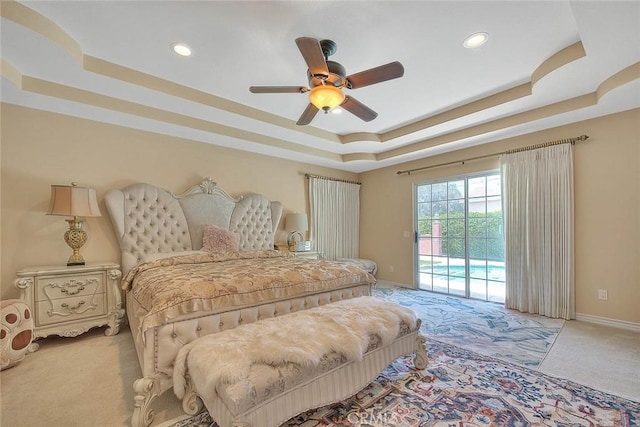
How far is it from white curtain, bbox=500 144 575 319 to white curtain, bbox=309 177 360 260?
3008mm

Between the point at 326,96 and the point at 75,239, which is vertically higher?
the point at 326,96

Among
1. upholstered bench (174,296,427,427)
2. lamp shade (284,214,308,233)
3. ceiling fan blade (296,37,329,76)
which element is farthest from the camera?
lamp shade (284,214,308,233)

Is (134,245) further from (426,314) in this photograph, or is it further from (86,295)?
(426,314)

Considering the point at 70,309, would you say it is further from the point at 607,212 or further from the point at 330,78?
the point at 607,212

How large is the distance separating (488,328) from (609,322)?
1.50 meters

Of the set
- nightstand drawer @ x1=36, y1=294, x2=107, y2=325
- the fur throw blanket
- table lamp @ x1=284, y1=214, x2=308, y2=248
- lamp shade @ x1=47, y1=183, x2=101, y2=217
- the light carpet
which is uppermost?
lamp shade @ x1=47, y1=183, x2=101, y2=217

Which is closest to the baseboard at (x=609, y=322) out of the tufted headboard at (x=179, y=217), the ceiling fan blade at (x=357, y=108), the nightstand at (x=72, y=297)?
the ceiling fan blade at (x=357, y=108)

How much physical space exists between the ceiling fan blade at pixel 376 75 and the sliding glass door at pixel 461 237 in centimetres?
335

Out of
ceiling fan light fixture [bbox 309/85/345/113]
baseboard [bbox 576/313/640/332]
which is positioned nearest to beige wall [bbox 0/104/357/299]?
ceiling fan light fixture [bbox 309/85/345/113]

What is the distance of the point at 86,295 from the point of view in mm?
2953

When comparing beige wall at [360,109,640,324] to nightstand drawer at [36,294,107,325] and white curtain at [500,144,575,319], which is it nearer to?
white curtain at [500,144,575,319]

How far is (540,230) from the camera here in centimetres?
385

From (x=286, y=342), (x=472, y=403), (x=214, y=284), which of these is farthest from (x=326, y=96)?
(x=472, y=403)

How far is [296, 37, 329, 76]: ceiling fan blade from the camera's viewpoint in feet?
5.92
